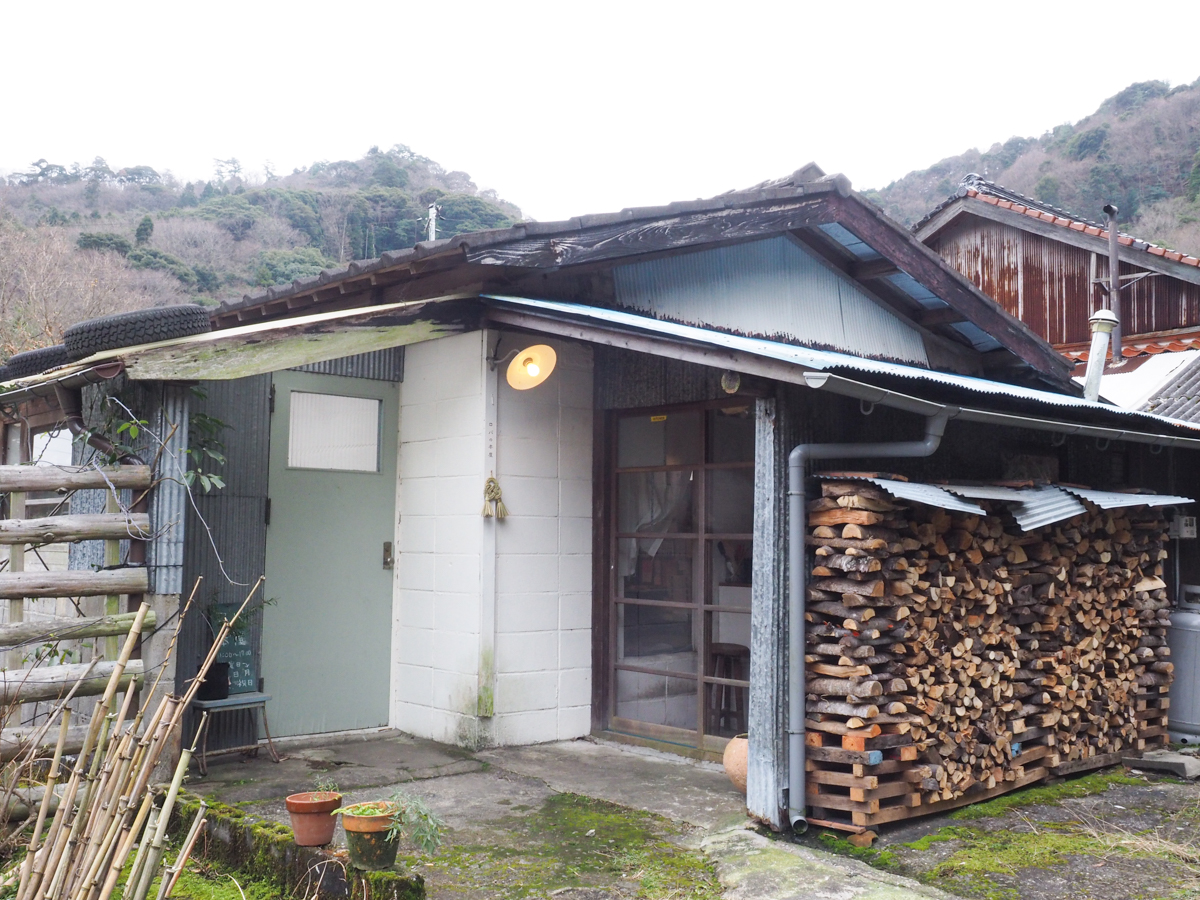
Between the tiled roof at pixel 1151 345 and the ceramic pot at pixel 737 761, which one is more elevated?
the tiled roof at pixel 1151 345

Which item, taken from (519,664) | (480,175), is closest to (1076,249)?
(519,664)

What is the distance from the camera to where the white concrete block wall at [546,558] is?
6367mm

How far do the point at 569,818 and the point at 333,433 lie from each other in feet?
10.2

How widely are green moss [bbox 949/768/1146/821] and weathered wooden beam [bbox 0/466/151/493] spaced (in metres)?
4.56

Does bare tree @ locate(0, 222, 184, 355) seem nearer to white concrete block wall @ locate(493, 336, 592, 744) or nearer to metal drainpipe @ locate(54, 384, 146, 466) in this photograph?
metal drainpipe @ locate(54, 384, 146, 466)

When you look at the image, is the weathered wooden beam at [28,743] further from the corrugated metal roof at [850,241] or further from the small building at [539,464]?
the corrugated metal roof at [850,241]

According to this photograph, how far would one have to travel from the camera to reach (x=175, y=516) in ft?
16.5

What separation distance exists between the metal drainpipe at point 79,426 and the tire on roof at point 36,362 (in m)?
1.33

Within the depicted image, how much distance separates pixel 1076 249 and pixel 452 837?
533 inches

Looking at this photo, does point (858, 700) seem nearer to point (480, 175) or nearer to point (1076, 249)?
point (1076, 249)

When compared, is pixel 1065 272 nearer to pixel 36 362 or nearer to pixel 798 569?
pixel 798 569

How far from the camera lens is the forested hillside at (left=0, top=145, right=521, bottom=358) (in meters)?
20.2

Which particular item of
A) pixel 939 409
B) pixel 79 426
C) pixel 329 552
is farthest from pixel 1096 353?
pixel 79 426

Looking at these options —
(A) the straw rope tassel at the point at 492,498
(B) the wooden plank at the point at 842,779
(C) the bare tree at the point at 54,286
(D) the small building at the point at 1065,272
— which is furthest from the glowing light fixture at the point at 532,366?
(C) the bare tree at the point at 54,286
